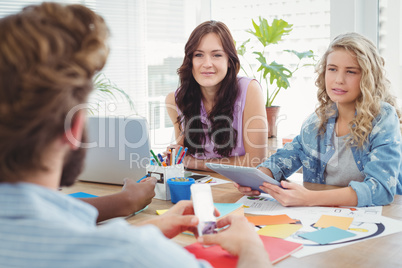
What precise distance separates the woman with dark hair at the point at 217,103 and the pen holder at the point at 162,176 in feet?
2.19

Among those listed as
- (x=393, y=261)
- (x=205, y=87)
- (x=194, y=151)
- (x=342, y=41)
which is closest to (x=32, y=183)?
(x=393, y=261)

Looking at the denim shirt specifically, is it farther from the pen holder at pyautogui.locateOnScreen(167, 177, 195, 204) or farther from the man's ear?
the man's ear

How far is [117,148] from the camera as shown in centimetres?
172

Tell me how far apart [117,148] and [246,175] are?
563 mm

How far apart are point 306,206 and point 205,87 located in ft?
3.99

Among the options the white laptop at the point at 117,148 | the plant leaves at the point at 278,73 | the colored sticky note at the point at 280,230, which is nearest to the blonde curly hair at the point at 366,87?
the colored sticky note at the point at 280,230

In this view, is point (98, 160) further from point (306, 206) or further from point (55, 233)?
point (55, 233)

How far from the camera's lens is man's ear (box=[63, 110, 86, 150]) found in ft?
2.13

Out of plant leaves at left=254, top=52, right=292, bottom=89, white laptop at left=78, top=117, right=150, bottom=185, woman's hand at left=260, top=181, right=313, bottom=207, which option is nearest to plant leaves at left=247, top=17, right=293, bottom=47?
plant leaves at left=254, top=52, right=292, bottom=89

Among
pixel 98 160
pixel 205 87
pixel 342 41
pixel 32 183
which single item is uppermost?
pixel 342 41

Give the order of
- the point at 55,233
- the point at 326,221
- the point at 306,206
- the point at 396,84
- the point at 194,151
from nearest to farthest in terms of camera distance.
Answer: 1. the point at 55,233
2. the point at 326,221
3. the point at 306,206
4. the point at 194,151
5. the point at 396,84

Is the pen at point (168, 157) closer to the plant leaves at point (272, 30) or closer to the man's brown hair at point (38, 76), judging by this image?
the man's brown hair at point (38, 76)

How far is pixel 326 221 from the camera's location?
1.30 metres

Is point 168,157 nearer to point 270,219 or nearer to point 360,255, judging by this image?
point 270,219
